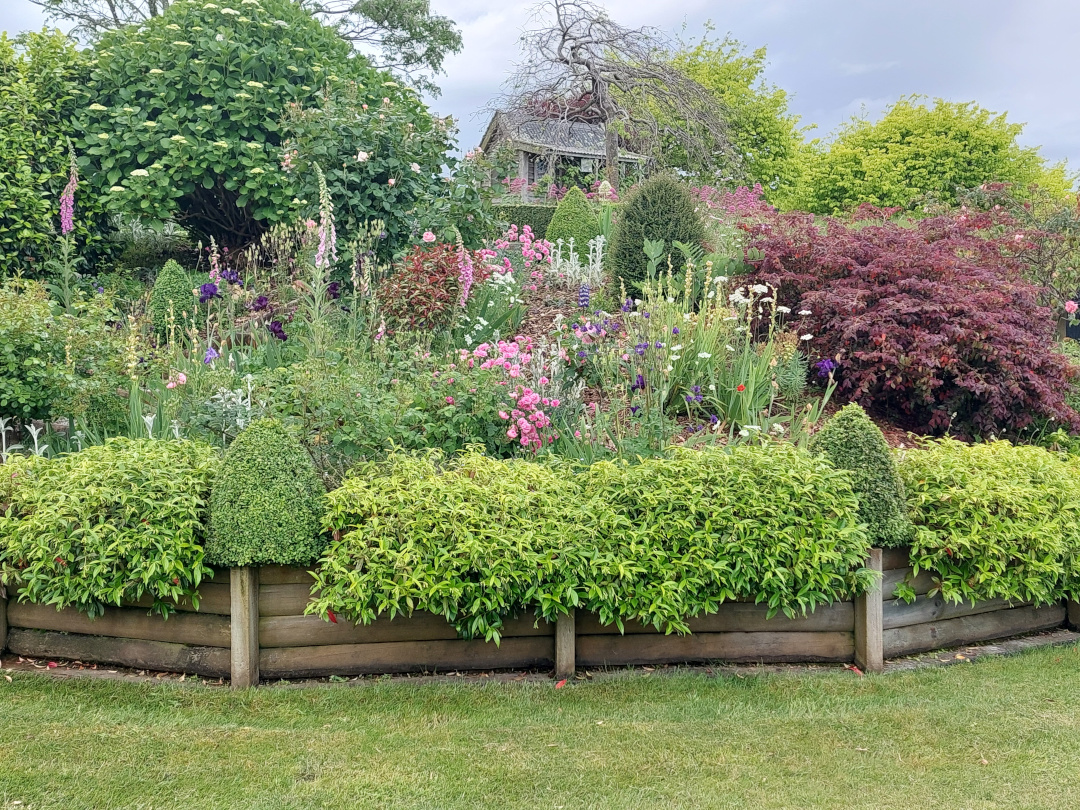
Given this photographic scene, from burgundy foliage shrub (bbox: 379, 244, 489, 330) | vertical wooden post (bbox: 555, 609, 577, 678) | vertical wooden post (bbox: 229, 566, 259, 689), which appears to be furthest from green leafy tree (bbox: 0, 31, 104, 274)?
vertical wooden post (bbox: 555, 609, 577, 678)

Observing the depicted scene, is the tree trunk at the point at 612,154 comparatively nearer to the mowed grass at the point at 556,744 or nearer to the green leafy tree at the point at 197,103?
the green leafy tree at the point at 197,103

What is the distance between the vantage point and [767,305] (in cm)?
706

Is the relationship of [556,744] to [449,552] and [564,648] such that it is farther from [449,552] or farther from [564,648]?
[449,552]

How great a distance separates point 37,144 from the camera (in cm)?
880

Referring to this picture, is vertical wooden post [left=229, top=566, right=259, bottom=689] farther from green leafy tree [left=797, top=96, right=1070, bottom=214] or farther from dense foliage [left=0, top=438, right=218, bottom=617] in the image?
green leafy tree [left=797, top=96, right=1070, bottom=214]

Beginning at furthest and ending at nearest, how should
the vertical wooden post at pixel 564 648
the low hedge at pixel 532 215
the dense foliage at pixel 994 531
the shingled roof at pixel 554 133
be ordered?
the shingled roof at pixel 554 133
the low hedge at pixel 532 215
the dense foliage at pixel 994 531
the vertical wooden post at pixel 564 648

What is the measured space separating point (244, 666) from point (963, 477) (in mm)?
3527

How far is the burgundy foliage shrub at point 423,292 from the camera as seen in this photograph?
5996 millimetres

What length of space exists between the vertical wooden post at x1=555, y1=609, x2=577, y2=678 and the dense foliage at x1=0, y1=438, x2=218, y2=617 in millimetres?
1522

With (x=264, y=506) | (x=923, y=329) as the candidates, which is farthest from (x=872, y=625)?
(x=923, y=329)

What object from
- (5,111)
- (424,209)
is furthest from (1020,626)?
(5,111)

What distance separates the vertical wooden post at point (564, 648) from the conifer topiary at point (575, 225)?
7.00m

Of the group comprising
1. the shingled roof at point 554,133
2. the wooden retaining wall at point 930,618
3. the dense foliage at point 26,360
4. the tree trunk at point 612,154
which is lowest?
the wooden retaining wall at point 930,618

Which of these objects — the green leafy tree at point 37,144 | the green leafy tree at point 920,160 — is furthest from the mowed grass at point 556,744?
the green leafy tree at point 920,160
